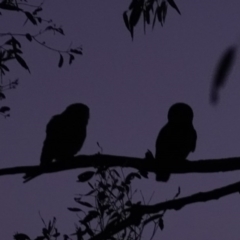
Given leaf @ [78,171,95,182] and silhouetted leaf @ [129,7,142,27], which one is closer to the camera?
silhouetted leaf @ [129,7,142,27]

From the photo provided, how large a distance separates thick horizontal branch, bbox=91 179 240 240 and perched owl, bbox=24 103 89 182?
3.78m

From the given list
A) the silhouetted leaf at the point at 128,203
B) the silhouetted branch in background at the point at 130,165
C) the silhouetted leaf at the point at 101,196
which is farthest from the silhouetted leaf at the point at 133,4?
the silhouetted leaf at the point at 101,196

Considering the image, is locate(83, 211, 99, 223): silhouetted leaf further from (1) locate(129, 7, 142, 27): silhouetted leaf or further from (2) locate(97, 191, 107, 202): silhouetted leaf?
(1) locate(129, 7, 142, 27): silhouetted leaf

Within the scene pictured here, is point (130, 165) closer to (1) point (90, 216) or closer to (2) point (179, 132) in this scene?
(1) point (90, 216)

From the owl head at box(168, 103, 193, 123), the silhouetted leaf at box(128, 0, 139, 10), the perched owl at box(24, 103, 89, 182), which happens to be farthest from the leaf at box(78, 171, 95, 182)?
the perched owl at box(24, 103, 89, 182)

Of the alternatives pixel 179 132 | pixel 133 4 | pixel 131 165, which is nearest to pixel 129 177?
pixel 131 165

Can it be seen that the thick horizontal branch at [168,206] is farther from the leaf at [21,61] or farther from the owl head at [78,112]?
the owl head at [78,112]

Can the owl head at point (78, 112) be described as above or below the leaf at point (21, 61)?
above

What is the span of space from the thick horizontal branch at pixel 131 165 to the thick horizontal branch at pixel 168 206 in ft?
1.24

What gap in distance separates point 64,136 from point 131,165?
3.13m

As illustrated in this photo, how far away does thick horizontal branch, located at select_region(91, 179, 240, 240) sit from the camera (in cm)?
126

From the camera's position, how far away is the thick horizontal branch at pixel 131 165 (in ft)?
5.99

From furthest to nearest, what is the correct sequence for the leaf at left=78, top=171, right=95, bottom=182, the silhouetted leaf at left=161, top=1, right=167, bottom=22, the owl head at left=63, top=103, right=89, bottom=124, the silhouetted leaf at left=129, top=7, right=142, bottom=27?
the owl head at left=63, top=103, right=89, bottom=124 → the leaf at left=78, top=171, right=95, bottom=182 → the silhouetted leaf at left=161, top=1, right=167, bottom=22 → the silhouetted leaf at left=129, top=7, right=142, bottom=27

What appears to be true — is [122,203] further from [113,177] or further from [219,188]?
[219,188]
